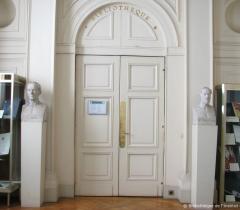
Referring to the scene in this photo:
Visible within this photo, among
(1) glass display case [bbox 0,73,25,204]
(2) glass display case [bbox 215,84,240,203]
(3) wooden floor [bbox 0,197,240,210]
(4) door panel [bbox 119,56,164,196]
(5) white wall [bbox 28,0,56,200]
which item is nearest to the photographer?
(3) wooden floor [bbox 0,197,240,210]

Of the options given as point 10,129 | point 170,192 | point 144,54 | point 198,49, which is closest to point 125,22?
point 144,54

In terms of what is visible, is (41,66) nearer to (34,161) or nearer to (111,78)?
(111,78)

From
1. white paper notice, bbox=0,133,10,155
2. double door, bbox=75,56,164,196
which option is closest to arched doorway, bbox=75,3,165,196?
double door, bbox=75,56,164,196

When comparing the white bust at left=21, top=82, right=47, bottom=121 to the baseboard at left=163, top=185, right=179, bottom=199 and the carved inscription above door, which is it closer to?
the carved inscription above door

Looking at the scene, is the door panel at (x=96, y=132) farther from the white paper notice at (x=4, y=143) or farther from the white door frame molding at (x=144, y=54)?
the white paper notice at (x=4, y=143)

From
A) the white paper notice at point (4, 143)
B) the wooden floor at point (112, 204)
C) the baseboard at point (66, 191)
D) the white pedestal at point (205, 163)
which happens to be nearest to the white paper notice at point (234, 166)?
the white pedestal at point (205, 163)

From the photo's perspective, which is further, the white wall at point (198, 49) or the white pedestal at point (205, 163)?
the white wall at point (198, 49)

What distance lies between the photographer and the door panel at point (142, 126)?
533cm

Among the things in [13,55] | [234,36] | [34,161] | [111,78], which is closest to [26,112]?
[34,161]

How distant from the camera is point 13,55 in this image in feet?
17.3

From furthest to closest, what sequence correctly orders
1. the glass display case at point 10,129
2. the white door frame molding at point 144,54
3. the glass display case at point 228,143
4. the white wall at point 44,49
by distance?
the white door frame molding at point 144,54
the white wall at point 44,49
the glass display case at point 228,143
the glass display case at point 10,129

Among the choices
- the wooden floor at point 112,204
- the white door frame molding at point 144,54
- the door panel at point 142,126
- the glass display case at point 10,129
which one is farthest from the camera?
the door panel at point 142,126

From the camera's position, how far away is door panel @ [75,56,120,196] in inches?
209

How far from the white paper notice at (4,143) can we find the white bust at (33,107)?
0.45 meters
